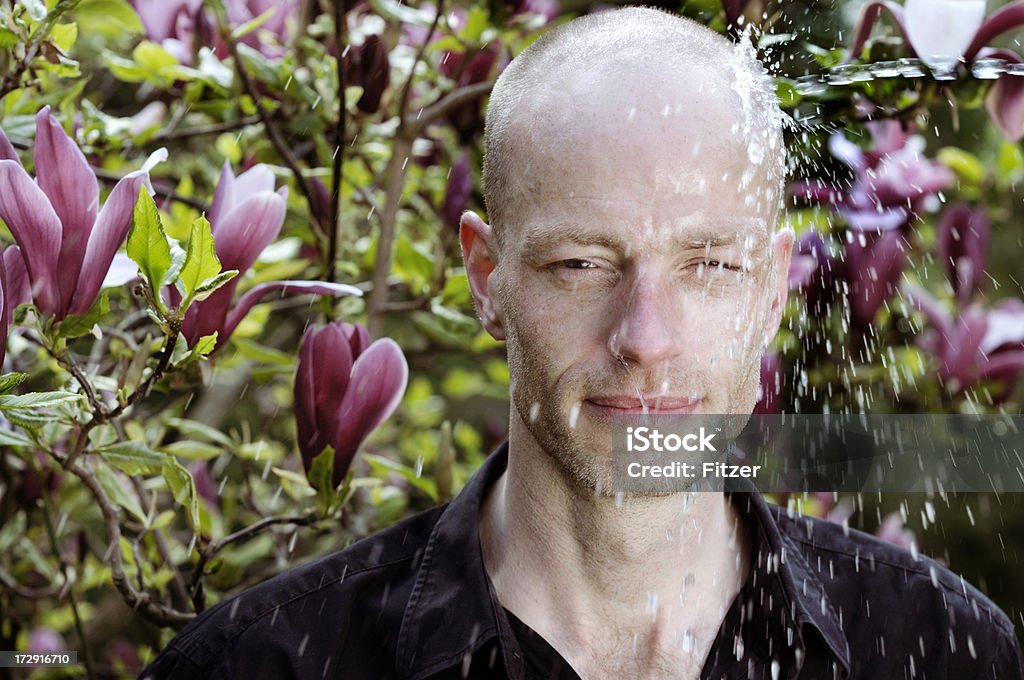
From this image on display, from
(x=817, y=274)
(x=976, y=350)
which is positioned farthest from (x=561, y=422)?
(x=976, y=350)

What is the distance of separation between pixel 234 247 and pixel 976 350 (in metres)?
1.23

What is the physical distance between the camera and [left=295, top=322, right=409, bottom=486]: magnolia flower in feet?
4.72

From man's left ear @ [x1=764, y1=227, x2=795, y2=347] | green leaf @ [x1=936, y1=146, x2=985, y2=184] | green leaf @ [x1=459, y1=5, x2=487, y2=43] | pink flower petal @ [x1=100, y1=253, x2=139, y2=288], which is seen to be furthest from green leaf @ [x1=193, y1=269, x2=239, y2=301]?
green leaf @ [x1=936, y1=146, x2=985, y2=184]

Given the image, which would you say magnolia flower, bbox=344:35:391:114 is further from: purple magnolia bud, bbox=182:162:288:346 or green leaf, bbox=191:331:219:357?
green leaf, bbox=191:331:219:357

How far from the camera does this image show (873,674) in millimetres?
1448

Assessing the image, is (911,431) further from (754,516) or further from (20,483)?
(20,483)

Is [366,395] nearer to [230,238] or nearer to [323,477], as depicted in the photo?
[323,477]

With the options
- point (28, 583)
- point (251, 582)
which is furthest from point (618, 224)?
point (28, 583)

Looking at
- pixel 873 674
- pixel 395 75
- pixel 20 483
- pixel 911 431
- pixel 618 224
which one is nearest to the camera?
pixel 618 224

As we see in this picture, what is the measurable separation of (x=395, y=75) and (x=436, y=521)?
0.83m

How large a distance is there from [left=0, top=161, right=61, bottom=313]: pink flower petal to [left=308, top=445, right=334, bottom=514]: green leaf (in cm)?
39

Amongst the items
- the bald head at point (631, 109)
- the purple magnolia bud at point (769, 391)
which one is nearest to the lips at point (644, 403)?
the bald head at point (631, 109)

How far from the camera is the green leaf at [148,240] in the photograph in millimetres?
1119

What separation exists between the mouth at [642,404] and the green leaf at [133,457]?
0.51 m
